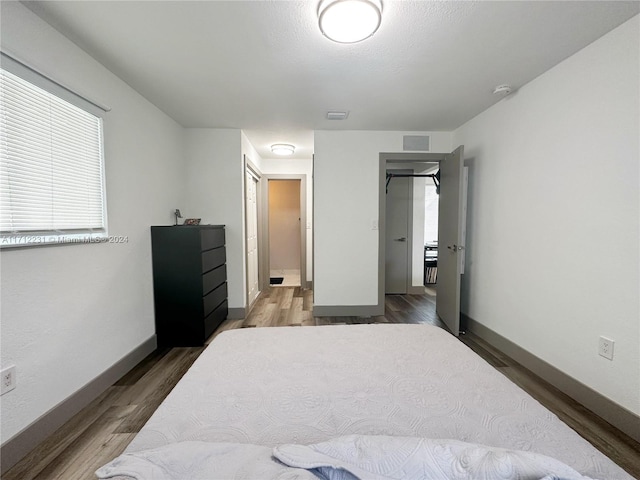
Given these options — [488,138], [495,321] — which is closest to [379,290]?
[495,321]

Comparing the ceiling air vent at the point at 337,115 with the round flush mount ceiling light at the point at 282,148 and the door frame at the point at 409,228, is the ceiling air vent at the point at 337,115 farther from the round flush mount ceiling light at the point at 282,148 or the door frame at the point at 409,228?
the door frame at the point at 409,228

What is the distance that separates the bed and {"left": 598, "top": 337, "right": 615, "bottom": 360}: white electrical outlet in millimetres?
1019

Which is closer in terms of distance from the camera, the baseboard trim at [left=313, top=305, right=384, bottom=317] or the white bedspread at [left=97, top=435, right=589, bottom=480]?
the white bedspread at [left=97, top=435, right=589, bottom=480]

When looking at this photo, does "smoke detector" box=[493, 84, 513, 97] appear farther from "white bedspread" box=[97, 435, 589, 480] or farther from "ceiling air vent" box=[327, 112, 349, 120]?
"white bedspread" box=[97, 435, 589, 480]

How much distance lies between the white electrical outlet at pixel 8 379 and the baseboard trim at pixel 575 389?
326cm

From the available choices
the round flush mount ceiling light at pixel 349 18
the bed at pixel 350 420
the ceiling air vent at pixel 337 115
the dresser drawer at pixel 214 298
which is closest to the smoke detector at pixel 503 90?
the ceiling air vent at pixel 337 115

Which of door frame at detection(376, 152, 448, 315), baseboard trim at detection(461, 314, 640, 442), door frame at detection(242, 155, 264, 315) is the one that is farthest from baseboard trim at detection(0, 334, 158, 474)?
baseboard trim at detection(461, 314, 640, 442)

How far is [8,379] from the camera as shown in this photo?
1312 millimetres

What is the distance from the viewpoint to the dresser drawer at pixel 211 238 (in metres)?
2.63

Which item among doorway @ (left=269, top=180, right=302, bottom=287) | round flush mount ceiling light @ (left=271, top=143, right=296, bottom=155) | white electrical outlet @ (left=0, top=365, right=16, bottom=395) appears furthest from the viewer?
doorway @ (left=269, top=180, right=302, bottom=287)

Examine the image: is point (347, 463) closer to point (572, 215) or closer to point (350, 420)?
point (350, 420)

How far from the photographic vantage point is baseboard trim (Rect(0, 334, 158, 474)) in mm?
1306

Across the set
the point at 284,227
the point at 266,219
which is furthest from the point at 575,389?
the point at 284,227

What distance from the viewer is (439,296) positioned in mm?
3367
